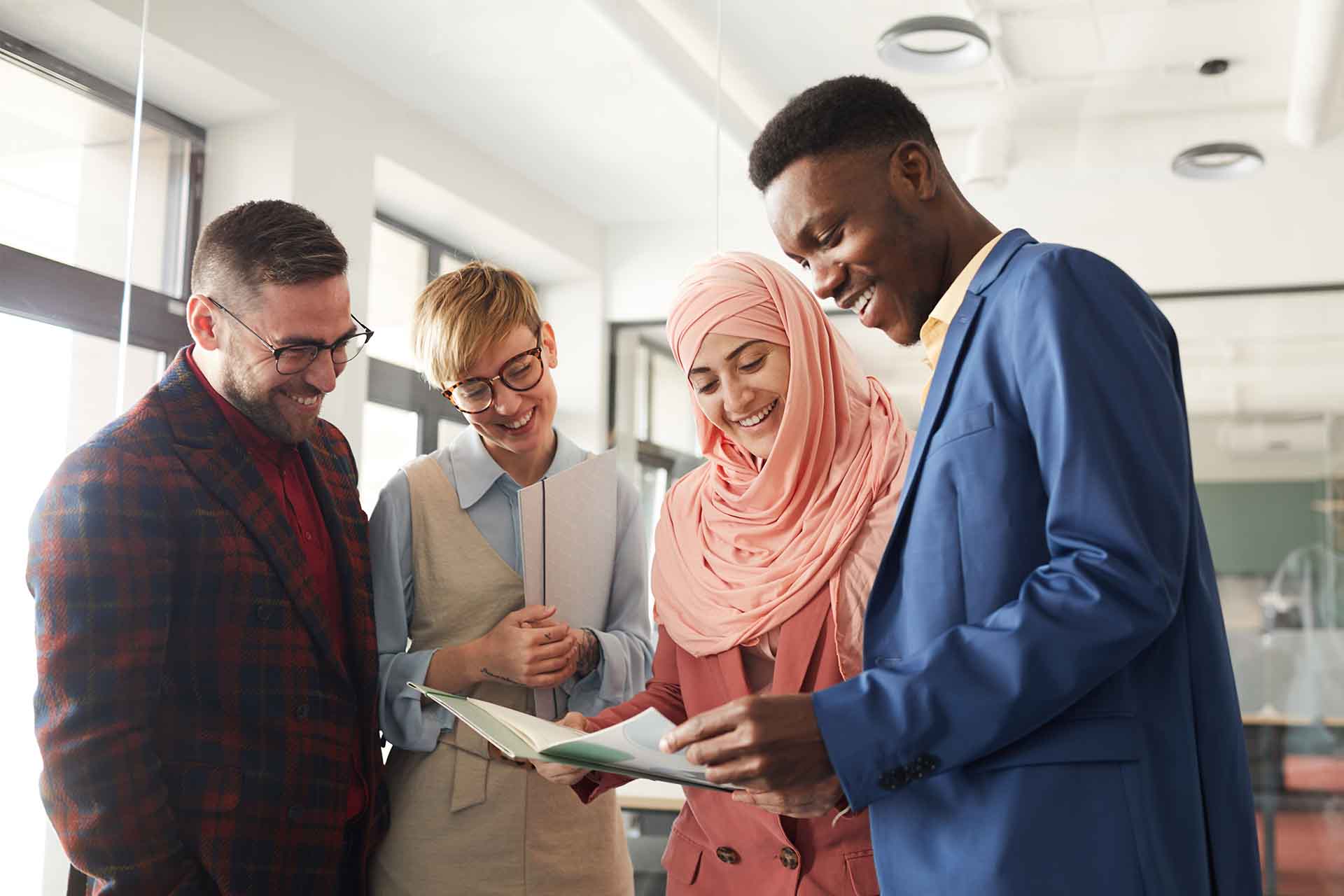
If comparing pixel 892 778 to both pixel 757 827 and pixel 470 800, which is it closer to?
pixel 757 827

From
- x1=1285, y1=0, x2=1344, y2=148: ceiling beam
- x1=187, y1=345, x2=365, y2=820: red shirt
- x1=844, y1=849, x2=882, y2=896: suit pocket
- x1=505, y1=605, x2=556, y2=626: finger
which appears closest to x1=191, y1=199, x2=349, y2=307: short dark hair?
x1=187, y1=345, x2=365, y2=820: red shirt

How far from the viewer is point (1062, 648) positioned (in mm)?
934

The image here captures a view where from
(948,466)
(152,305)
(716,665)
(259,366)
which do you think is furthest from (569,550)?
(152,305)

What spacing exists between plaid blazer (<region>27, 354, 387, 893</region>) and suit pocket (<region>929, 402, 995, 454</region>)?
0.91 metres

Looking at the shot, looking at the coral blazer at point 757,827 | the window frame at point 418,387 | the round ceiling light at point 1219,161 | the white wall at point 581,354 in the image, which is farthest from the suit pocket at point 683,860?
the round ceiling light at point 1219,161

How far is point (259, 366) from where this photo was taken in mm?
1596

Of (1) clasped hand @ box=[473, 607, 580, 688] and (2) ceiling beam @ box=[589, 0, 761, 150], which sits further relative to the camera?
(2) ceiling beam @ box=[589, 0, 761, 150]

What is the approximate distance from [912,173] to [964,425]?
0.34m

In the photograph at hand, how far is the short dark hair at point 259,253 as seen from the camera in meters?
1.61

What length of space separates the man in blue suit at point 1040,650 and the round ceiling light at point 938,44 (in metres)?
1.79

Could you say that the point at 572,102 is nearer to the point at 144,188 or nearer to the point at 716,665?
the point at 144,188

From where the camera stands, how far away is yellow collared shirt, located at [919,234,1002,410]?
3.86ft

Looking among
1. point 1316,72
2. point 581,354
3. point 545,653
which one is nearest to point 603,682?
point 545,653

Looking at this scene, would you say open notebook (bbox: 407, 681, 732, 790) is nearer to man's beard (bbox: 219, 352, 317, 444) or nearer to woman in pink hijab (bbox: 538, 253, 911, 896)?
woman in pink hijab (bbox: 538, 253, 911, 896)
